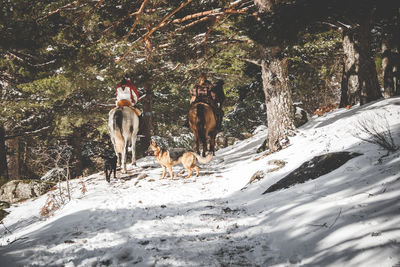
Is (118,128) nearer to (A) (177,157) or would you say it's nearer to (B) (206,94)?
(A) (177,157)

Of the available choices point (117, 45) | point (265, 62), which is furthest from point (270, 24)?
point (117, 45)

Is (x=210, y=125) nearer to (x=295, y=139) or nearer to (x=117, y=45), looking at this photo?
(x=295, y=139)

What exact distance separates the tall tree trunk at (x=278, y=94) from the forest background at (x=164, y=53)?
31 mm

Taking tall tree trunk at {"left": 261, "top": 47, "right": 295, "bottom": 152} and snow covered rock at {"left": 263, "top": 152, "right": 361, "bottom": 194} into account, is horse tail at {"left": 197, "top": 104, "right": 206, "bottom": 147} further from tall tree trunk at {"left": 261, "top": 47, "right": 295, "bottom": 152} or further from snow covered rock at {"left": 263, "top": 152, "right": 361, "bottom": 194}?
snow covered rock at {"left": 263, "top": 152, "right": 361, "bottom": 194}

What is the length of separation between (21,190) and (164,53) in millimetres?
7861

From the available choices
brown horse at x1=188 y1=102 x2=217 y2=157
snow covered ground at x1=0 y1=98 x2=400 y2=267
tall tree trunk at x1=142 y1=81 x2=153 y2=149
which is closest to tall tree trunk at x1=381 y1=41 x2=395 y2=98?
snow covered ground at x1=0 y1=98 x2=400 y2=267

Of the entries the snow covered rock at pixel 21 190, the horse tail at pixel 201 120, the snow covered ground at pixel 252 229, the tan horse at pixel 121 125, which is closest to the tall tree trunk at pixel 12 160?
the snow covered rock at pixel 21 190

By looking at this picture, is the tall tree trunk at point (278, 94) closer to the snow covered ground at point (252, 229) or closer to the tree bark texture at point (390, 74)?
the snow covered ground at point (252, 229)

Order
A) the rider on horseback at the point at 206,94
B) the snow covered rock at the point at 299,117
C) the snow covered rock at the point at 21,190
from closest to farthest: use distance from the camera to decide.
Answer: the rider on horseback at the point at 206,94, the snow covered rock at the point at 21,190, the snow covered rock at the point at 299,117

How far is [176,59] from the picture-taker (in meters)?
10.0

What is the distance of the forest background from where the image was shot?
5.68 meters

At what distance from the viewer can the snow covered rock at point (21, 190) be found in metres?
8.35

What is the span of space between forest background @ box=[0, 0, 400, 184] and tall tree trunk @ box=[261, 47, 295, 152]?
0.10 ft

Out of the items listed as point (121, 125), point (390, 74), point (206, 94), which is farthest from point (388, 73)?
point (121, 125)
